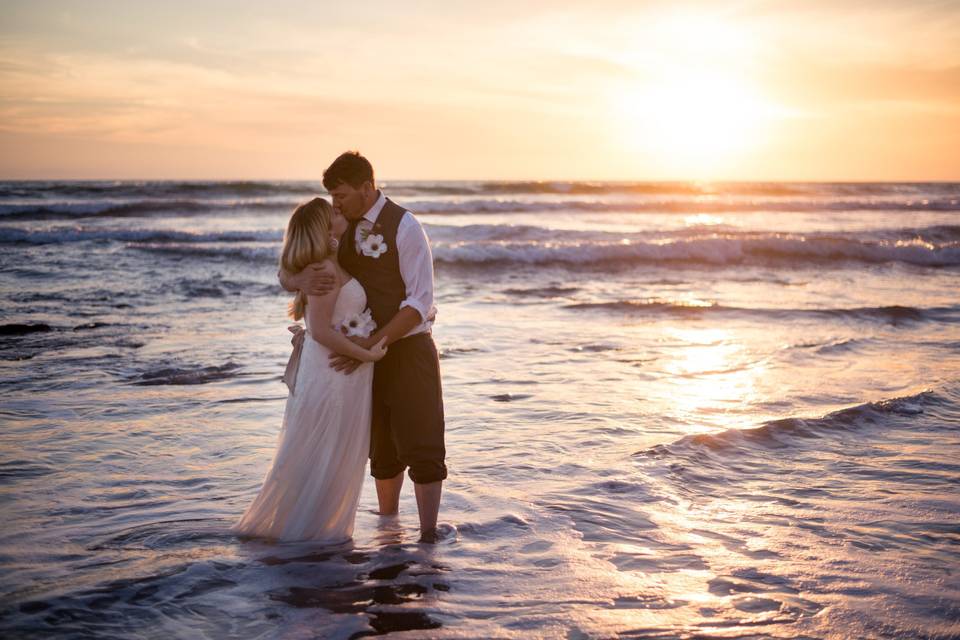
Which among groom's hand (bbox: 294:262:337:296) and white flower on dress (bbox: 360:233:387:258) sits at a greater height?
white flower on dress (bbox: 360:233:387:258)

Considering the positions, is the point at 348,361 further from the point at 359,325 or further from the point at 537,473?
the point at 537,473

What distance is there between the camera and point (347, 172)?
4047 millimetres

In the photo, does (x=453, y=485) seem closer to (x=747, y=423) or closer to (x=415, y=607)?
(x=415, y=607)

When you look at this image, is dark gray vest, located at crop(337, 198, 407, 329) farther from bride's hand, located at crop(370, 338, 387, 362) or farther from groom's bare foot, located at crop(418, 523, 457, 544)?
groom's bare foot, located at crop(418, 523, 457, 544)

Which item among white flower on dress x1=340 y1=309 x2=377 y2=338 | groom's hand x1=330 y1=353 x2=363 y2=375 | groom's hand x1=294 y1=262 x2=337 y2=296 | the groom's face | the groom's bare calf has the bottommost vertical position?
the groom's bare calf

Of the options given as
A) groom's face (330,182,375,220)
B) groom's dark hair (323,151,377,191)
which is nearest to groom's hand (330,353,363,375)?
groom's face (330,182,375,220)

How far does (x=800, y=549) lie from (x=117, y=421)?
5.32 m

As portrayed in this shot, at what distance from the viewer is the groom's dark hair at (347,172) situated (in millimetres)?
4035

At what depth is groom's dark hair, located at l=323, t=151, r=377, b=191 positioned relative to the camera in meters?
4.04

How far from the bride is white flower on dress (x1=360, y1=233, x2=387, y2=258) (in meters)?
0.14

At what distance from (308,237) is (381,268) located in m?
0.43

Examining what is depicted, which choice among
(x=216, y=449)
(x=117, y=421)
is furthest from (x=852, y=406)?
(x=117, y=421)

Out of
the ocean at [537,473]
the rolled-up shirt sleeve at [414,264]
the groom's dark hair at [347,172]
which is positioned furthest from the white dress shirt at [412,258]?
the ocean at [537,473]

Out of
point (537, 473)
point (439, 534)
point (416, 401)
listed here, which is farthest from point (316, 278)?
point (537, 473)
